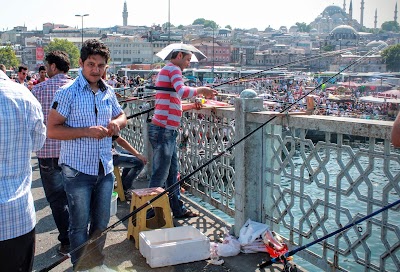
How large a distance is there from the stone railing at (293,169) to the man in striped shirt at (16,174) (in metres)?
1.37

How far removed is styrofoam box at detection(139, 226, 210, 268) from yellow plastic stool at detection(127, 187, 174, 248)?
0.22 metres

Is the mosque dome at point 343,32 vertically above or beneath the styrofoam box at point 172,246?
above

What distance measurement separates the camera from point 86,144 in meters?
3.25

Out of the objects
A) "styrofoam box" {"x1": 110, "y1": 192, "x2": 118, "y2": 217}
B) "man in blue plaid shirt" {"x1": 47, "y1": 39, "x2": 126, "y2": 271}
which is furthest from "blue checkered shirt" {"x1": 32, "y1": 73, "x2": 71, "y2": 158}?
"styrofoam box" {"x1": 110, "y1": 192, "x2": 118, "y2": 217}

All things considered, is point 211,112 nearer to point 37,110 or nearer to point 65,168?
point 65,168

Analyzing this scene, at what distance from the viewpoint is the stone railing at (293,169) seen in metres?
3.20

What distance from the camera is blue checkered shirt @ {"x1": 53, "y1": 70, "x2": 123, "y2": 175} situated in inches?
127

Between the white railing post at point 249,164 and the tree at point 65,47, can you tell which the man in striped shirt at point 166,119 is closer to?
the white railing post at point 249,164

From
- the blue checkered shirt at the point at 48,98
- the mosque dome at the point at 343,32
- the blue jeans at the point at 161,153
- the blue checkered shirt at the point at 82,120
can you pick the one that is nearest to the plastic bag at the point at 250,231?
the blue jeans at the point at 161,153

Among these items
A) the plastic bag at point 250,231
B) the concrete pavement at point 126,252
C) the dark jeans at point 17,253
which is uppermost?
the dark jeans at point 17,253

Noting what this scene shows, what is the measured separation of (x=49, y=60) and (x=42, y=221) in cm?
182

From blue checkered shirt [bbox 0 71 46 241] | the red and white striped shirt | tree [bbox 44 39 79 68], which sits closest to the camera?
blue checkered shirt [bbox 0 71 46 241]

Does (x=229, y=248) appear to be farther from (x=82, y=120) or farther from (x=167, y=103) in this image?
(x=82, y=120)

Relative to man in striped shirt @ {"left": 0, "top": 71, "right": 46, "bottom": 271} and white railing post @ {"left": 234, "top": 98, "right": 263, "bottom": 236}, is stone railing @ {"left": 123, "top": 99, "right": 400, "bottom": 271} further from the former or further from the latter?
man in striped shirt @ {"left": 0, "top": 71, "right": 46, "bottom": 271}
